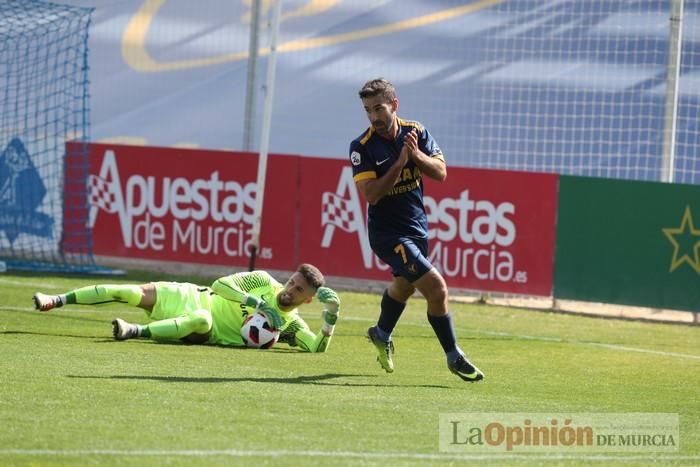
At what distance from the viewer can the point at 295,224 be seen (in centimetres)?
1909

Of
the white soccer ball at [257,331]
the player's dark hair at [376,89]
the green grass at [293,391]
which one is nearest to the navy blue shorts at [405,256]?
the green grass at [293,391]

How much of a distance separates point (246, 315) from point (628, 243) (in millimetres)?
7202

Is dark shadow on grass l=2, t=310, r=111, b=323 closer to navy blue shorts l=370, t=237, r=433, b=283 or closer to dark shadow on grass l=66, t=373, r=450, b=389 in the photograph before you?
dark shadow on grass l=66, t=373, r=450, b=389

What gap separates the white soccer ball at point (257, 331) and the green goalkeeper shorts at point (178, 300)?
367 millimetres

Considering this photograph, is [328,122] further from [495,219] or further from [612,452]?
[612,452]

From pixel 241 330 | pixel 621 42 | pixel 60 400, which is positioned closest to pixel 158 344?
pixel 241 330

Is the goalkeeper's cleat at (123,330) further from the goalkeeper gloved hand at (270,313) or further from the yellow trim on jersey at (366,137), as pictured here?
the yellow trim on jersey at (366,137)

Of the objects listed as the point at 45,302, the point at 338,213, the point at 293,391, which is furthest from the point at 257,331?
the point at 338,213

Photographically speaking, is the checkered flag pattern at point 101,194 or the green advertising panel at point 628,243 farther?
the checkered flag pattern at point 101,194

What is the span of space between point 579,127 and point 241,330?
1268 cm

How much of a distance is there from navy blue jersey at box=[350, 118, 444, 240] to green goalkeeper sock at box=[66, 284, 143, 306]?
2578 mm

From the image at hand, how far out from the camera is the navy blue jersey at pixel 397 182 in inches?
392

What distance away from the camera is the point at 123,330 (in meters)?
11.2

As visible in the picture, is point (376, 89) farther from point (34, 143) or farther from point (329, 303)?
point (34, 143)
